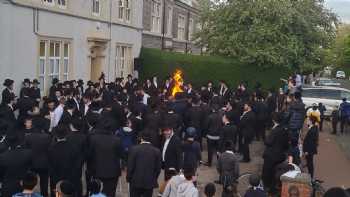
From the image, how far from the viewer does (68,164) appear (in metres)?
9.02

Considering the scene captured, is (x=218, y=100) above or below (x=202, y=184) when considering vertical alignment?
above

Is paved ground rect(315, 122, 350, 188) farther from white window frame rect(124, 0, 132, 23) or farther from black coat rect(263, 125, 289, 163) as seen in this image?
white window frame rect(124, 0, 132, 23)

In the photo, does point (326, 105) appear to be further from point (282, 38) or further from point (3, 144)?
point (3, 144)

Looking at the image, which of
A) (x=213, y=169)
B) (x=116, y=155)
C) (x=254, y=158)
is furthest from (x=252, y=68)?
(x=116, y=155)

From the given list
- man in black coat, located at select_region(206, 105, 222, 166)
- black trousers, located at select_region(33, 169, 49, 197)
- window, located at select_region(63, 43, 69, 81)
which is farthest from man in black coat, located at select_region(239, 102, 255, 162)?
window, located at select_region(63, 43, 69, 81)

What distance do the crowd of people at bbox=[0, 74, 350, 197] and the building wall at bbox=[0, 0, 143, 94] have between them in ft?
4.52

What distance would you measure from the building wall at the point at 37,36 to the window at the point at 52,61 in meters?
0.26

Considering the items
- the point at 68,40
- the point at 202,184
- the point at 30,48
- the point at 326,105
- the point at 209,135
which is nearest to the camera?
the point at 202,184

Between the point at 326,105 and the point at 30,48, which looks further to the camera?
the point at 326,105

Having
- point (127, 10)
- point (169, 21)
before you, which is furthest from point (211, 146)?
point (169, 21)

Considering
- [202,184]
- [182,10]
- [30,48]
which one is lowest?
[202,184]

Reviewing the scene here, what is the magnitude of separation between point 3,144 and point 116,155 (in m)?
1.85

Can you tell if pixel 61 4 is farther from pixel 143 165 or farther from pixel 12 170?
pixel 12 170

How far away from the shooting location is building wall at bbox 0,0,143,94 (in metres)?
16.8
